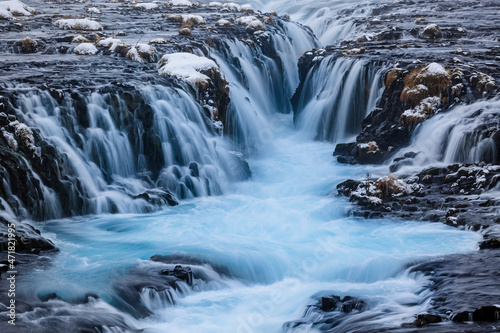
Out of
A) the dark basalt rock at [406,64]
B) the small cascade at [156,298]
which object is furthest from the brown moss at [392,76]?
the small cascade at [156,298]

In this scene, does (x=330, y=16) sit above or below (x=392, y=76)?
above

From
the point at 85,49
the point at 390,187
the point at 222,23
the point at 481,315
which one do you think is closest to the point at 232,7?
the point at 222,23

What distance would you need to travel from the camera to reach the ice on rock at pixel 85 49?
20.0 metres

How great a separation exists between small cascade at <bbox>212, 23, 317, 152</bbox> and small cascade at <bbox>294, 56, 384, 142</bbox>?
74.3 inches

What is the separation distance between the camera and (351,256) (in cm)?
1095

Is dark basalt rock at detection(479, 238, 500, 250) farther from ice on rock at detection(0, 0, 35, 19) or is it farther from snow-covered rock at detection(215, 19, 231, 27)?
ice on rock at detection(0, 0, 35, 19)

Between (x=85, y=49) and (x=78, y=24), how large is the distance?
18.0ft

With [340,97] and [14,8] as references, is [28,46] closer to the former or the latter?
[14,8]

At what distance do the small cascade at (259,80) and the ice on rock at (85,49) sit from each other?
4.85 metres

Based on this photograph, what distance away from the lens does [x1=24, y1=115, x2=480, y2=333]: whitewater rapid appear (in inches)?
338

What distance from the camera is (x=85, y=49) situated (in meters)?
20.0

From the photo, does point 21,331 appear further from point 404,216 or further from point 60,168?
point 404,216

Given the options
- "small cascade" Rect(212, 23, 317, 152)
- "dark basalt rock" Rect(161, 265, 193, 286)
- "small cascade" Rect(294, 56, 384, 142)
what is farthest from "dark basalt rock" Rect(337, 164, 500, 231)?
"small cascade" Rect(212, 23, 317, 152)

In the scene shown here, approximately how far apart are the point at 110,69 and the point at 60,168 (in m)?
5.94
